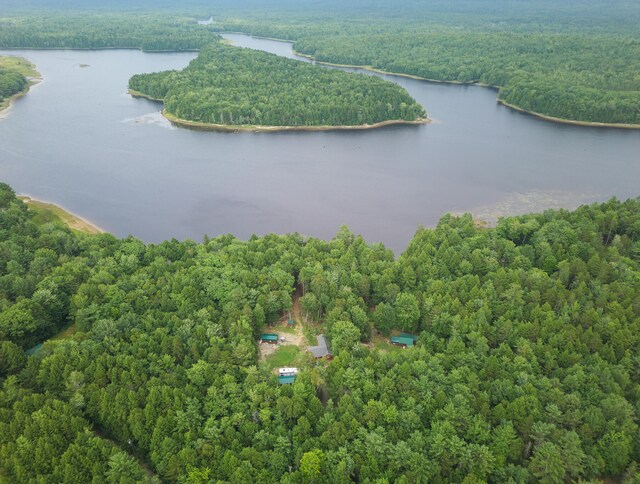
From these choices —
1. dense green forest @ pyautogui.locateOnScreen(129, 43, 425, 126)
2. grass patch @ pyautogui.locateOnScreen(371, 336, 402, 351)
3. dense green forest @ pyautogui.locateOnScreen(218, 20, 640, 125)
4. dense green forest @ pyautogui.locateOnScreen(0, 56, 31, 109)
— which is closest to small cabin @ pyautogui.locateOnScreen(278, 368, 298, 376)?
grass patch @ pyautogui.locateOnScreen(371, 336, 402, 351)

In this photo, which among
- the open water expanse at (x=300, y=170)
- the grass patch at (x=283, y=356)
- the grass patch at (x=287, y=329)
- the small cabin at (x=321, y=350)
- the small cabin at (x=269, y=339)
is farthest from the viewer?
the open water expanse at (x=300, y=170)

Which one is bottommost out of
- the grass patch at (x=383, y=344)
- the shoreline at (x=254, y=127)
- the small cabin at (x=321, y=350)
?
the grass patch at (x=383, y=344)

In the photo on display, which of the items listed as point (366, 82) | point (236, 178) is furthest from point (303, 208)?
point (366, 82)

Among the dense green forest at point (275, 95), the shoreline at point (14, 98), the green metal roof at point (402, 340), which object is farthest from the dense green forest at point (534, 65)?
the shoreline at point (14, 98)

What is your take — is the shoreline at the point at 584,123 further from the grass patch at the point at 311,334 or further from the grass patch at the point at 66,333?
the grass patch at the point at 66,333

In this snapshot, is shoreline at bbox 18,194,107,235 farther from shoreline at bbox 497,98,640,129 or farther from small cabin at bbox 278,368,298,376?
shoreline at bbox 497,98,640,129

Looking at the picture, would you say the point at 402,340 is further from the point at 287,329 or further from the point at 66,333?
the point at 66,333
